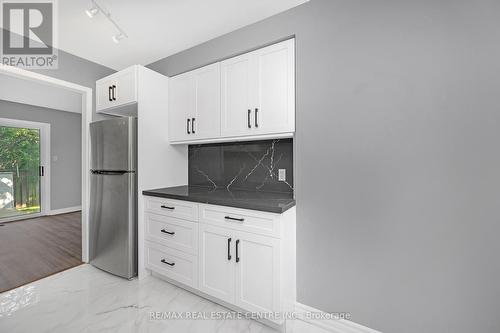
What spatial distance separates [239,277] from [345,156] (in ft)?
4.04

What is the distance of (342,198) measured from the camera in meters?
1.58

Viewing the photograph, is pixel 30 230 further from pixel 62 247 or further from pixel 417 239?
pixel 417 239

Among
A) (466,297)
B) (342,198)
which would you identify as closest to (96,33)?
(342,198)

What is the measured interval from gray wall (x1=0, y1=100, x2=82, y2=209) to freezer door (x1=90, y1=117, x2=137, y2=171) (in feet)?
12.3

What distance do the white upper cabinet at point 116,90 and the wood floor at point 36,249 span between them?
6.35 ft

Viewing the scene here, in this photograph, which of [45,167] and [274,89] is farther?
[45,167]

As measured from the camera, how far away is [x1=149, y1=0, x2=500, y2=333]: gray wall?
1203mm

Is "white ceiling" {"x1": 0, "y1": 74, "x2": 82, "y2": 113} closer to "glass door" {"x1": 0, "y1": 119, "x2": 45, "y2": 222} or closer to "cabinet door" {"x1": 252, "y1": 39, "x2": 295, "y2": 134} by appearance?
"glass door" {"x1": 0, "y1": 119, "x2": 45, "y2": 222}

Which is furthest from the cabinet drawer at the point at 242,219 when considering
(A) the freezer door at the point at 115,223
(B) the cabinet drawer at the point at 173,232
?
(A) the freezer door at the point at 115,223

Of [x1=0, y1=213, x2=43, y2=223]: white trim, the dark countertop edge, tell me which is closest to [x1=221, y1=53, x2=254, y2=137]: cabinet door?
→ the dark countertop edge

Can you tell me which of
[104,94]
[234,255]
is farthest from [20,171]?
[234,255]

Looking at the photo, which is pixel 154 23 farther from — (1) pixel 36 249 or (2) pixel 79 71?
(1) pixel 36 249

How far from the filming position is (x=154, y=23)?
2.03m

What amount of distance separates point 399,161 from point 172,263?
2.10m
